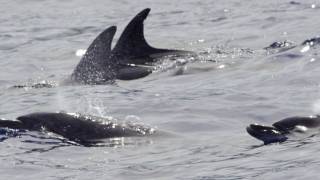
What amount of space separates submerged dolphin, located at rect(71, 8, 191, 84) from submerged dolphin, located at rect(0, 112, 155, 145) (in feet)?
14.7

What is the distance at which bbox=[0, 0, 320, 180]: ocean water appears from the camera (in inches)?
372

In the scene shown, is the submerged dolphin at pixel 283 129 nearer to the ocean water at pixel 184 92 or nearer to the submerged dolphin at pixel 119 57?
the ocean water at pixel 184 92

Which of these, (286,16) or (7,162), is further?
(286,16)

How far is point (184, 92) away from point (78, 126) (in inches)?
150

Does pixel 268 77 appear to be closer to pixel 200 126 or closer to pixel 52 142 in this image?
pixel 200 126

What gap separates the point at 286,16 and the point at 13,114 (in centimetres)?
1196

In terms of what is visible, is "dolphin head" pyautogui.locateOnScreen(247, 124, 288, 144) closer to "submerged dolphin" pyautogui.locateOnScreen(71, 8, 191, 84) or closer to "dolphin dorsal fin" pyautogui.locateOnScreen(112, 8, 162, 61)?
"submerged dolphin" pyautogui.locateOnScreen(71, 8, 191, 84)

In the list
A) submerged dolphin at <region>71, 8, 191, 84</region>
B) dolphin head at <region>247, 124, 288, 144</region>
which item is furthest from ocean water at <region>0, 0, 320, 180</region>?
submerged dolphin at <region>71, 8, 191, 84</region>

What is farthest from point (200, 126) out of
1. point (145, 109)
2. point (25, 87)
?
point (25, 87)

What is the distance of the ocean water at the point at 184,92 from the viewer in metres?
9.45

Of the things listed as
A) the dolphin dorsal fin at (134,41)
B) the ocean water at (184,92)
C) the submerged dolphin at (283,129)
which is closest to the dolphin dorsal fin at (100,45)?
the dolphin dorsal fin at (134,41)

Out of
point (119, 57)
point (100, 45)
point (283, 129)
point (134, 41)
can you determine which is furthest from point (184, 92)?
point (283, 129)

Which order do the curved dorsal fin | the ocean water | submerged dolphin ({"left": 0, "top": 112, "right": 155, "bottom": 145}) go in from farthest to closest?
the curved dorsal fin → submerged dolphin ({"left": 0, "top": 112, "right": 155, "bottom": 145}) → the ocean water

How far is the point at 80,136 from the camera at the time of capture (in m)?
10.7
